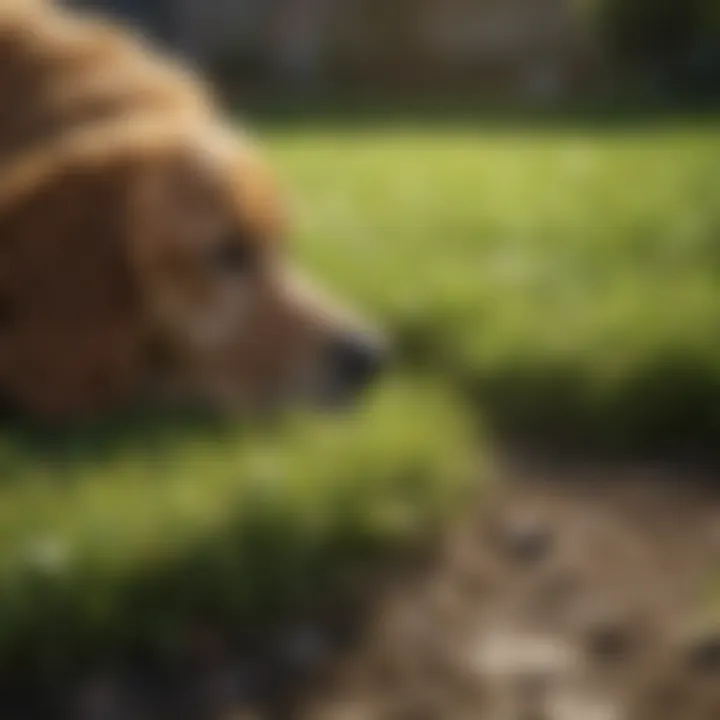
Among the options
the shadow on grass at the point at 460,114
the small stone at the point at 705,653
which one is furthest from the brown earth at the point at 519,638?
the shadow on grass at the point at 460,114

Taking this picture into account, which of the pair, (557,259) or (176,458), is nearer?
(176,458)

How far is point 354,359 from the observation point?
273 centimetres

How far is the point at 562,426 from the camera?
9.18 feet

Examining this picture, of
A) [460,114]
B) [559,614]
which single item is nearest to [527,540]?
[559,614]

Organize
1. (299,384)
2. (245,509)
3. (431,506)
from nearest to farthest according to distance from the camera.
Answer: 1. (245,509)
2. (431,506)
3. (299,384)

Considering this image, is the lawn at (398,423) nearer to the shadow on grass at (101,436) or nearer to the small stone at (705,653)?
the shadow on grass at (101,436)

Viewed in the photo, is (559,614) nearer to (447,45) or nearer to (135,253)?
(135,253)

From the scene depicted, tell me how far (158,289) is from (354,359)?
16.1 inches

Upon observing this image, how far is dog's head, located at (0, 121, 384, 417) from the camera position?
2484mm

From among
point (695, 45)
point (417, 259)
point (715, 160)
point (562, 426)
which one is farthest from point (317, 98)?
point (562, 426)

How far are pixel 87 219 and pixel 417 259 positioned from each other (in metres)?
1.38

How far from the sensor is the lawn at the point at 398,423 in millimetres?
2166

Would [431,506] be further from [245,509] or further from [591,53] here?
[591,53]

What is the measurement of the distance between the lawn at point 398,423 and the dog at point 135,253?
0.10 metres
